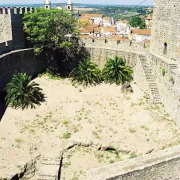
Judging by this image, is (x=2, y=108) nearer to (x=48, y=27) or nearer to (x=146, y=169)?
(x=48, y=27)

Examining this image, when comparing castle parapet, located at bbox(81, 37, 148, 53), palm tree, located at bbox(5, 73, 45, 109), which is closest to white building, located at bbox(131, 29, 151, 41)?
castle parapet, located at bbox(81, 37, 148, 53)

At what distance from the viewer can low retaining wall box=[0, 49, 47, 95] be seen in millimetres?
15320

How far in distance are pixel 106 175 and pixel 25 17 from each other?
42.0ft

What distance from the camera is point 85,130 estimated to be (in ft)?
42.9

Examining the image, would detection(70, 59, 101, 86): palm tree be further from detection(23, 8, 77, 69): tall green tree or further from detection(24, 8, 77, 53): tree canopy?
detection(24, 8, 77, 53): tree canopy

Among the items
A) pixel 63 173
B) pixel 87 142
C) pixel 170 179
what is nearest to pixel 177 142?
pixel 170 179

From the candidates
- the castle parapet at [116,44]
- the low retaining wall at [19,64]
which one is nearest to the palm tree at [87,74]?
the castle parapet at [116,44]

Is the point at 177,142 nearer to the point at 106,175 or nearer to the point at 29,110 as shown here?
the point at 106,175

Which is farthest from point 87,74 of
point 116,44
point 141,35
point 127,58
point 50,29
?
point 141,35

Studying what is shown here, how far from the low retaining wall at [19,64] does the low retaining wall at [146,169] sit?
912 cm

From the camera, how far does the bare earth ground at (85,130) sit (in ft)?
37.5

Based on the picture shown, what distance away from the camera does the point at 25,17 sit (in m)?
17.5

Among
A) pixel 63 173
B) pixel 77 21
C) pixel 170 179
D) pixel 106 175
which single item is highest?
pixel 77 21

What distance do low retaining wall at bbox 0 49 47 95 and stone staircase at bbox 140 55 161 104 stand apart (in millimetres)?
6771
